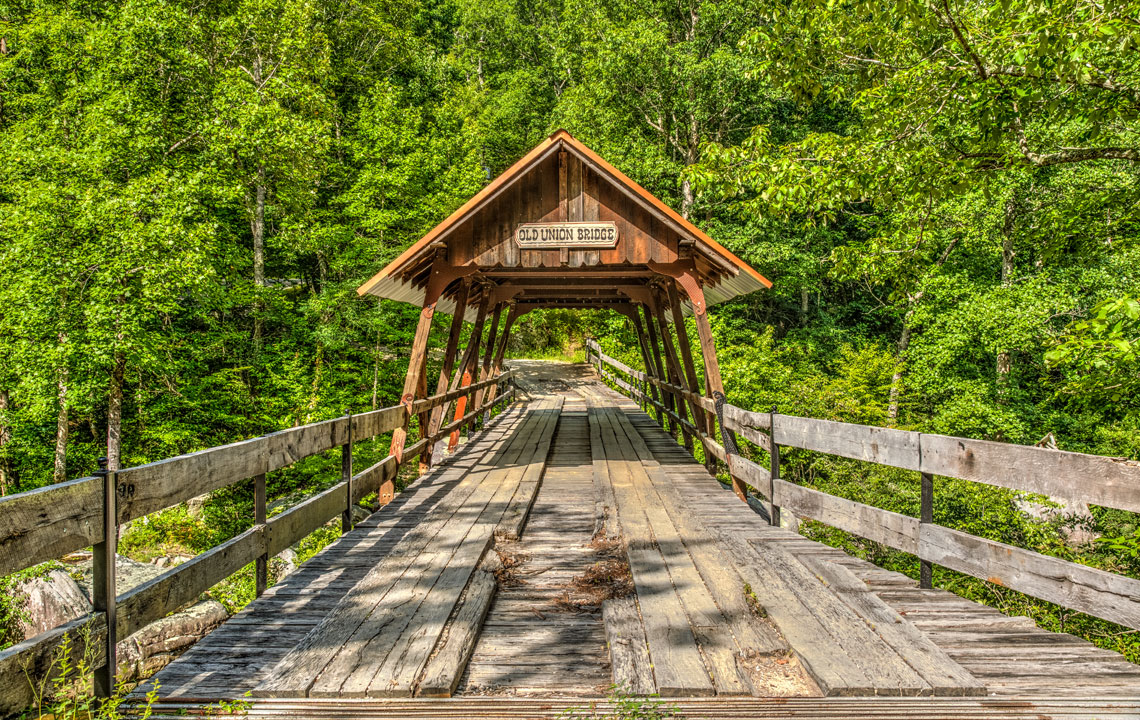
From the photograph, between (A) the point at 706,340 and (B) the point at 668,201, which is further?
(B) the point at 668,201

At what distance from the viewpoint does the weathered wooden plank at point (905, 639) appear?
238 cm

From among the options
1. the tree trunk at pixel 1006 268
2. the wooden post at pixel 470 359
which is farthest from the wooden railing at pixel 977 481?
the tree trunk at pixel 1006 268

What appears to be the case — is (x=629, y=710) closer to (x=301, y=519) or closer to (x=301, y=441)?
(x=301, y=519)

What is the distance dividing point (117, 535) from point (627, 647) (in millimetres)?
2143

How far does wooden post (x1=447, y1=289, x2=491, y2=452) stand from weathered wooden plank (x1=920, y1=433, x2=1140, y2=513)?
6.90 m

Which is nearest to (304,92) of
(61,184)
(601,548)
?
(61,184)

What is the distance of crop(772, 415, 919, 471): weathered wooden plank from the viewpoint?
3691mm

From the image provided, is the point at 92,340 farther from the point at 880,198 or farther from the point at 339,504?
the point at 880,198

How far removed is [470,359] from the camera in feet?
34.2

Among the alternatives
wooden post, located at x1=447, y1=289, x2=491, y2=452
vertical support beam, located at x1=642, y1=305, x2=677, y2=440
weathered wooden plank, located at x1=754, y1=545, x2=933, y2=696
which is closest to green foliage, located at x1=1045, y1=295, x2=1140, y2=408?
weathered wooden plank, located at x1=754, y1=545, x2=933, y2=696

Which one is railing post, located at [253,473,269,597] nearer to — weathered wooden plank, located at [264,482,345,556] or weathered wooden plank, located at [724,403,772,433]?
weathered wooden plank, located at [264,482,345,556]

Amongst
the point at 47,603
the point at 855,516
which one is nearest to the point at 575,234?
the point at 855,516

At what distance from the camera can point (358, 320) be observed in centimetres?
1778

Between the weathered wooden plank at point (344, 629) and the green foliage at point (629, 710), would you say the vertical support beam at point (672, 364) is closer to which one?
the weathered wooden plank at point (344, 629)
